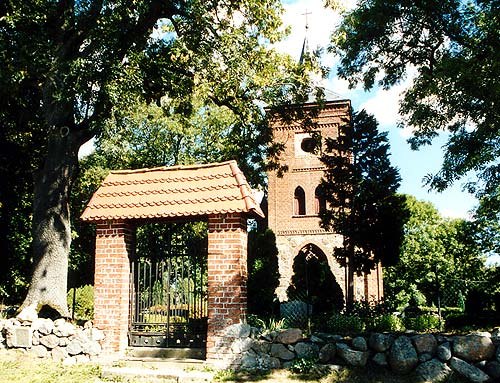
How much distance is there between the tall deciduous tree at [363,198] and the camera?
Answer: 16.9 m

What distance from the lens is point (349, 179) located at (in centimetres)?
1750

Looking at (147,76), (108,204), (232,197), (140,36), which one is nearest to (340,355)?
(232,197)

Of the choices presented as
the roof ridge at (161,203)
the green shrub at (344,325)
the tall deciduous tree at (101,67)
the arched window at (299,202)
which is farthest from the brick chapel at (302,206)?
the roof ridge at (161,203)

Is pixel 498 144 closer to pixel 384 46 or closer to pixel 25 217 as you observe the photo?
pixel 384 46

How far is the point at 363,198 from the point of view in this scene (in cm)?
1706

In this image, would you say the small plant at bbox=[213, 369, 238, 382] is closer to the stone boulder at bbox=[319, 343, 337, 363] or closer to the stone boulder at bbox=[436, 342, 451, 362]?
the stone boulder at bbox=[319, 343, 337, 363]

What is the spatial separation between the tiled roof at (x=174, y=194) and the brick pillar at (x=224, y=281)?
29 cm

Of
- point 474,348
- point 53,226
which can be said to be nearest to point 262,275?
point 53,226

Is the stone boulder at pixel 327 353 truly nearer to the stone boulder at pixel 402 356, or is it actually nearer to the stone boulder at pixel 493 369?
the stone boulder at pixel 402 356

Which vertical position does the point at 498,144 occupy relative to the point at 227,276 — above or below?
above

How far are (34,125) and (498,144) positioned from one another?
15803mm

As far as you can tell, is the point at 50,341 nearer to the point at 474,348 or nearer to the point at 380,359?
the point at 380,359

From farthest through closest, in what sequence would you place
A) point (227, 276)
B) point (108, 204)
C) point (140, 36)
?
point (140, 36) → point (108, 204) → point (227, 276)

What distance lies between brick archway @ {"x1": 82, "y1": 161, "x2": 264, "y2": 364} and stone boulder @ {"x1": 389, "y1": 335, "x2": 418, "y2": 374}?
247 cm
